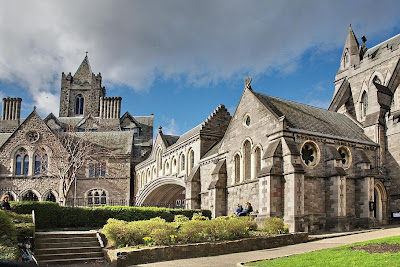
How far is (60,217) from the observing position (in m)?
21.8

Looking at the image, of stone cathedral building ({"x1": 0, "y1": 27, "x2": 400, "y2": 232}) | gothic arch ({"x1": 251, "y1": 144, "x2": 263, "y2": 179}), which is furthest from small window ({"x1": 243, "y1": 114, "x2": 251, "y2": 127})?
gothic arch ({"x1": 251, "y1": 144, "x2": 263, "y2": 179})

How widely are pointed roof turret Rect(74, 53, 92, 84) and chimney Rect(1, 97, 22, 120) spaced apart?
1233 cm

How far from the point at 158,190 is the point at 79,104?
4155 centimetres

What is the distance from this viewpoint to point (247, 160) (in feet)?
86.9

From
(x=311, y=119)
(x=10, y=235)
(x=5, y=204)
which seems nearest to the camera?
(x=10, y=235)

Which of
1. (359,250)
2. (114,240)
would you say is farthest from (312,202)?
(114,240)

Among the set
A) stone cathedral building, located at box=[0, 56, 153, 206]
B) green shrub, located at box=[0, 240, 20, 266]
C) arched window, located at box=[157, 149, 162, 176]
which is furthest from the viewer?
stone cathedral building, located at box=[0, 56, 153, 206]

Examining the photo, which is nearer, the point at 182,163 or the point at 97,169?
the point at 182,163

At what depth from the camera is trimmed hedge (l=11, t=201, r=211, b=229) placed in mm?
21203

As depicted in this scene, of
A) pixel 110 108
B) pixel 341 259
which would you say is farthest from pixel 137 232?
pixel 110 108

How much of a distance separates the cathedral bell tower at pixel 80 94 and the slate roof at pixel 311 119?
53688mm

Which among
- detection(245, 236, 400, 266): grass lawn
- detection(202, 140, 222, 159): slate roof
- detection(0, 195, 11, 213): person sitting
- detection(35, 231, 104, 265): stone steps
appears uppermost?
detection(202, 140, 222, 159): slate roof

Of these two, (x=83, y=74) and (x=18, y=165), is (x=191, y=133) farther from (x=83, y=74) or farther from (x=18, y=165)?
(x=83, y=74)

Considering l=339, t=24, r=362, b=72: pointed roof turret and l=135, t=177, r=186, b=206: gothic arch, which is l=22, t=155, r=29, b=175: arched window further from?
l=339, t=24, r=362, b=72: pointed roof turret
